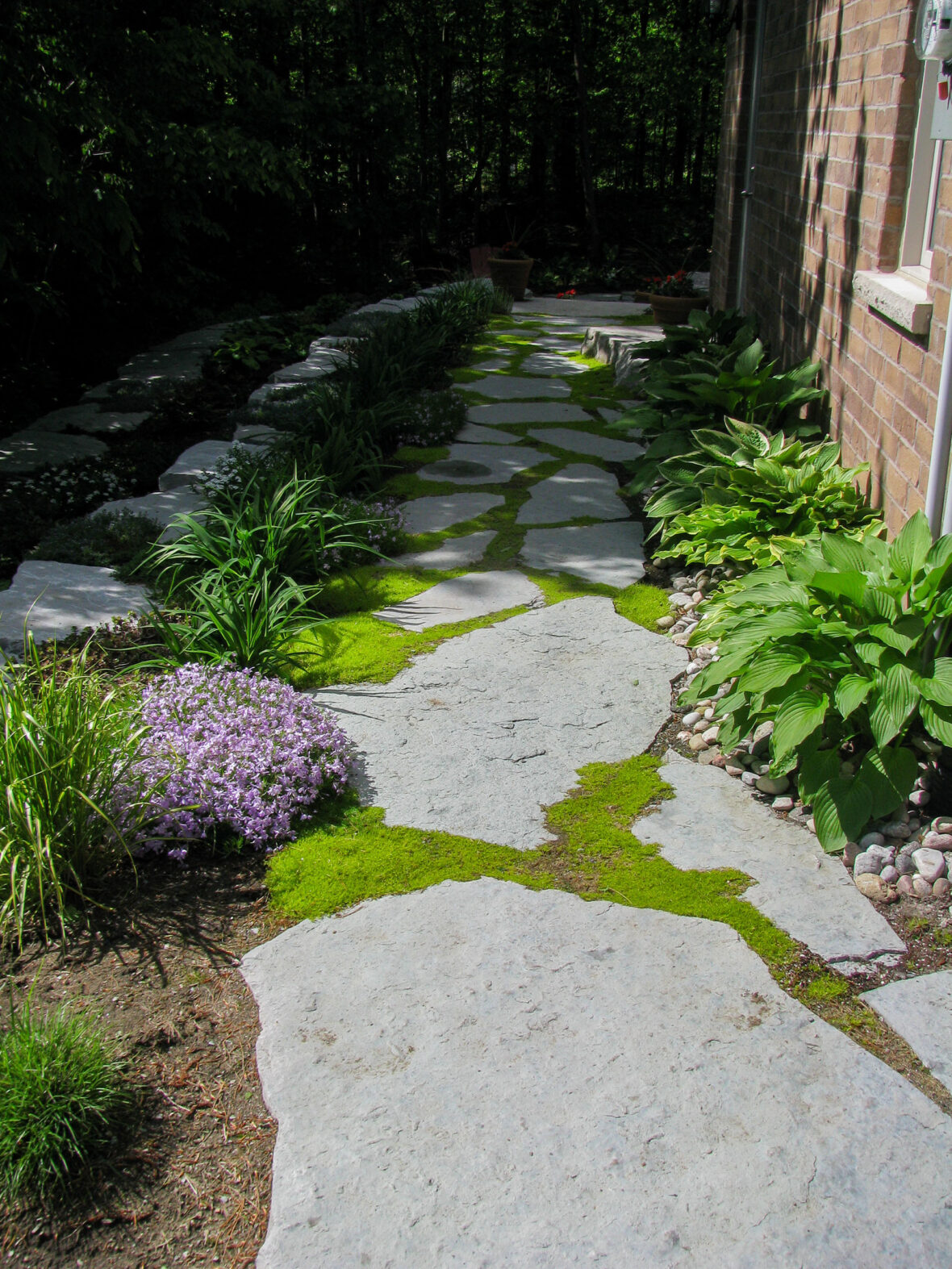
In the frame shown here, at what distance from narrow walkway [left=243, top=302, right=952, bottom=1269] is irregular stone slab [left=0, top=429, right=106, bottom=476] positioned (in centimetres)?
333

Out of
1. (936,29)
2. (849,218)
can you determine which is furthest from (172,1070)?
(849,218)

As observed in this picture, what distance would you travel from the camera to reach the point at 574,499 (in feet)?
15.8

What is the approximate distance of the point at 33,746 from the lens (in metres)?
2.08

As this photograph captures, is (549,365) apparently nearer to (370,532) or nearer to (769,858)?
(370,532)

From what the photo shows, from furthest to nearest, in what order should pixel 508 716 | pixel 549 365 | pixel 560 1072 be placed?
pixel 549 365 < pixel 508 716 < pixel 560 1072

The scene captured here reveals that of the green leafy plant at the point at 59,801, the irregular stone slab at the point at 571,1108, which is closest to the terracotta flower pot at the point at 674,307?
the green leafy plant at the point at 59,801

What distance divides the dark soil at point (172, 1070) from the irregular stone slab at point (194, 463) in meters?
2.68

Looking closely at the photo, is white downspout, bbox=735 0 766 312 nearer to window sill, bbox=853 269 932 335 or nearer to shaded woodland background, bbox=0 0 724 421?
shaded woodland background, bbox=0 0 724 421

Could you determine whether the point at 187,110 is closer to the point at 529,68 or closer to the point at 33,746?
the point at 33,746

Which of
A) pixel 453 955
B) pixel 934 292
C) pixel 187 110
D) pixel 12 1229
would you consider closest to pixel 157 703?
pixel 453 955

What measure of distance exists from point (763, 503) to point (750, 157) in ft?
12.1

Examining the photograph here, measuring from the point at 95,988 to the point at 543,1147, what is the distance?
36.8 inches

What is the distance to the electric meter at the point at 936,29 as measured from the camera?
2527 mm

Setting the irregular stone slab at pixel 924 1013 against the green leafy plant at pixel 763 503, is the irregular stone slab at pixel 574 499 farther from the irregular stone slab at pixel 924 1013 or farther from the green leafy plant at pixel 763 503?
the irregular stone slab at pixel 924 1013
